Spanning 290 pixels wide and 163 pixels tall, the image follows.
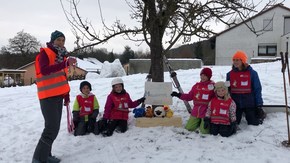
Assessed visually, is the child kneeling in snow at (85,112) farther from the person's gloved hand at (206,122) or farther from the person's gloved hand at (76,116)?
the person's gloved hand at (206,122)

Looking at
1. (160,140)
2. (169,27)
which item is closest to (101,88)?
(169,27)

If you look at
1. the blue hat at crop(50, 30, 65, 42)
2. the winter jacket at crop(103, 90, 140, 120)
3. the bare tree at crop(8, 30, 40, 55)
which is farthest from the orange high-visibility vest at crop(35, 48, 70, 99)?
the bare tree at crop(8, 30, 40, 55)

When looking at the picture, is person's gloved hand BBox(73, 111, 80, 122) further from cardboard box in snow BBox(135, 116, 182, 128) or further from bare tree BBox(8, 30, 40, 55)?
bare tree BBox(8, 30, 40, 55)

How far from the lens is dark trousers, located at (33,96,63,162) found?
4.61 m

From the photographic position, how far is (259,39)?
36094mm

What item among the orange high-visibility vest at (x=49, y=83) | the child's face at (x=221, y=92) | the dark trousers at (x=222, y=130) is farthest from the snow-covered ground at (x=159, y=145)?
the orange high-visibility vest at (x=49, y=83)

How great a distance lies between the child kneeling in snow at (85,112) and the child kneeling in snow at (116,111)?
0.21m

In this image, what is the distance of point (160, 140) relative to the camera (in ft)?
18.0

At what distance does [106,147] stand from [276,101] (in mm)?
4427

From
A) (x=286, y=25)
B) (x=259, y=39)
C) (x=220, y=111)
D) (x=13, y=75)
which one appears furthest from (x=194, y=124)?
(x=13, y=75)

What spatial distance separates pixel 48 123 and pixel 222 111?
9.42 feet

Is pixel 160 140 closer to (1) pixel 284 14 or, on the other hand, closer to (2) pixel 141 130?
(2) pixel 141 130

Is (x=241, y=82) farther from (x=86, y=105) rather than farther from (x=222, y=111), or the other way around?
(x=86, y=105)

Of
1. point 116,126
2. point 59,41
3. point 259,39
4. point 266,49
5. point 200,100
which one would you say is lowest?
point 116,126
